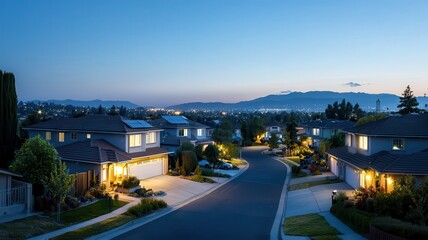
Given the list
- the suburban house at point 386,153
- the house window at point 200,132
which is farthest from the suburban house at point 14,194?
the house window at point 200,132

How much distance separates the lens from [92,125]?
4022cm

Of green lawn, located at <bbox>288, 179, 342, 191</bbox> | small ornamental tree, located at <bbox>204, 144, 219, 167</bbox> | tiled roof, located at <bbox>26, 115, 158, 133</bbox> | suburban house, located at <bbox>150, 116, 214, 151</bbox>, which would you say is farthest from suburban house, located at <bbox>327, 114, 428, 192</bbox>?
suburban house, located at <bbox>150, 116, 214, 151</bbox>

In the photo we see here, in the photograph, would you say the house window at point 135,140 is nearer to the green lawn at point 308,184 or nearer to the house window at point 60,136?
the house window at point 60,136

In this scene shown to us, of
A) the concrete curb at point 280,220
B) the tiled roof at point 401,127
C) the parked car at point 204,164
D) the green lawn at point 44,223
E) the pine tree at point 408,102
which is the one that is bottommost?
the concrete curb at point 280,220

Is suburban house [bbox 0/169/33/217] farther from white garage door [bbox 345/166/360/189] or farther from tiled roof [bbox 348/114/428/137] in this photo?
tiled roof [bbox 348/114/428/137]

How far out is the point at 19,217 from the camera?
20.8m

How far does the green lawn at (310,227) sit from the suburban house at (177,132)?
3289 centimetres

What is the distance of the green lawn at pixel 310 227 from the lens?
18906 mm

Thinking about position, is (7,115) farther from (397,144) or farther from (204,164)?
(397,144)

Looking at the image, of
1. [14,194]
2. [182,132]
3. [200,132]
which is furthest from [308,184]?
[200,132]

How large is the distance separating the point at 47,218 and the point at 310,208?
17298 millimetres

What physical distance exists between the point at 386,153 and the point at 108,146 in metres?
25.2

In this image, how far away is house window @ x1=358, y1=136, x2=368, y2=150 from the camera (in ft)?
110

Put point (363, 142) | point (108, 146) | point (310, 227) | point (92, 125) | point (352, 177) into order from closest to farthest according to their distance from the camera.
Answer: point (310, 227)
point (352, 177)
point (363, 142)
point (108, 146)
point (92, 125)
